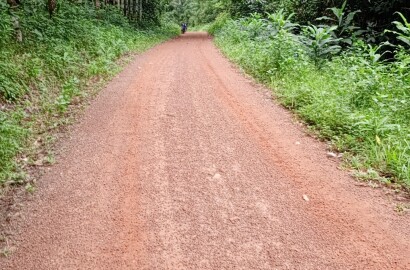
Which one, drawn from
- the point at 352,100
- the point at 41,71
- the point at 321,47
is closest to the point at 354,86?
the point at 352,100

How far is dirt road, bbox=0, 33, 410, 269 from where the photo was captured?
2.97 m

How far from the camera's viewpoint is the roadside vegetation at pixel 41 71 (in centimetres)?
498

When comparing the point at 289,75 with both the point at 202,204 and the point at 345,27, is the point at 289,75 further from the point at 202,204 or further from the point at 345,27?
the point at 202,204

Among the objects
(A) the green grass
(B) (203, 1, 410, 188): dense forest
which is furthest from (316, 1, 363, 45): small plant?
(A) the green grass

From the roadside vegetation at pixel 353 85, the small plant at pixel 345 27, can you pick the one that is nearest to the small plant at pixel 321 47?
the roadside vegetation at pixel 353 85

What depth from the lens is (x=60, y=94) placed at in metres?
7.27

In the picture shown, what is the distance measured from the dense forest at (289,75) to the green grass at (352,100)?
2 centimetres

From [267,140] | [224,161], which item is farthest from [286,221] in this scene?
[267,140]

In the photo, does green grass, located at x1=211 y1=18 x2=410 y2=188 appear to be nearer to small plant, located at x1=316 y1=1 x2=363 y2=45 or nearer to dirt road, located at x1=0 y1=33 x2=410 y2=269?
dirt road, located at x1=0 y1=33 x2=410 y2=269

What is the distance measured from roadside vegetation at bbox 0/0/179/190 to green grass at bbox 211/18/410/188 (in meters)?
4.58

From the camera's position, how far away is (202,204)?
3.69 m

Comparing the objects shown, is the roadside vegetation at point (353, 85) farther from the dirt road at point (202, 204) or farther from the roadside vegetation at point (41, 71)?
the roadside vegetation at point (41, 71)

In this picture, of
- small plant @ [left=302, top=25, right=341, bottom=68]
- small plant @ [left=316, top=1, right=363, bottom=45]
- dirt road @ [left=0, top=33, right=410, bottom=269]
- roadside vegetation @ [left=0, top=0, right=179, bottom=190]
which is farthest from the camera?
small plant @ [left=316, top=1, right=363, bottom=45]

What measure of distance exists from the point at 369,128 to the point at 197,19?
5089 centimetres
